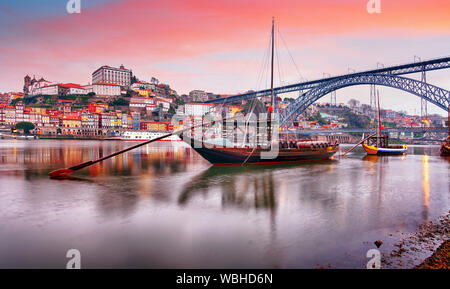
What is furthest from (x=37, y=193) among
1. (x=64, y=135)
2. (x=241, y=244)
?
(x=64, y=135)

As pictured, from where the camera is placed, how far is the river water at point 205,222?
16.5 feet

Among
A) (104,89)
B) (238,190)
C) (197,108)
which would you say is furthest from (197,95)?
(238,190)

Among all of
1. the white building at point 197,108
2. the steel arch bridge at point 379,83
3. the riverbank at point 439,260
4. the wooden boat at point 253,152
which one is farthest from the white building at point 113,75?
the riverbank at point 439,260

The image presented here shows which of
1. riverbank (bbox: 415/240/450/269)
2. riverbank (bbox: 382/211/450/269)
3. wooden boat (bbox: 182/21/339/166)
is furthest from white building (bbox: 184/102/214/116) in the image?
riverbank (bbox: 415/240/450/269)

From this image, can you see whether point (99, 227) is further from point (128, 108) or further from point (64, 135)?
point (128, 108)

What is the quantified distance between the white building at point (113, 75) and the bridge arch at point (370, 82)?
101514 mm

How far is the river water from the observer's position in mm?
5031

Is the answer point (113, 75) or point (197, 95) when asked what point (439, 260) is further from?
point (197, 95)

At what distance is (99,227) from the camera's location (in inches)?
267
